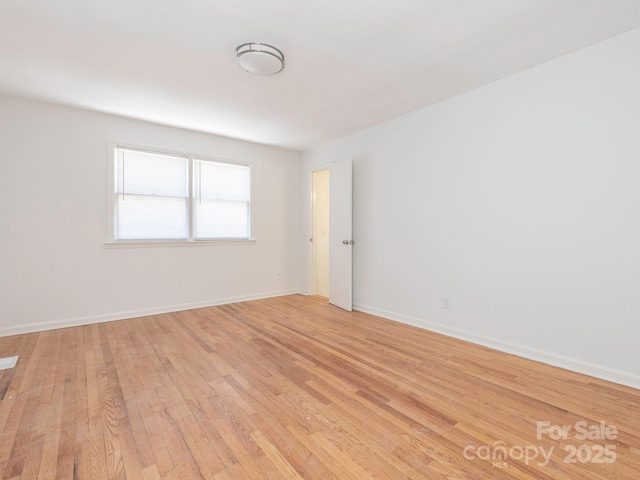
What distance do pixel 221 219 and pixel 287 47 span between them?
3.02 meters

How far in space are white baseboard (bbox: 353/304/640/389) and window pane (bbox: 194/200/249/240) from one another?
2907 millimetres

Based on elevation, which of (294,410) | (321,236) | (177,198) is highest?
(177,198)

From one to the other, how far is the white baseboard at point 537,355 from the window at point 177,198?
308 centimetres

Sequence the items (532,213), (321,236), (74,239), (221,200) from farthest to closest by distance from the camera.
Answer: (321,236), (221,200), (74,239), (532,213)

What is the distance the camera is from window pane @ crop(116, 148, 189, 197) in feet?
13.0

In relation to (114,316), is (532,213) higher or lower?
higher

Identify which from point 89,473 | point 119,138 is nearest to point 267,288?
point 119,138

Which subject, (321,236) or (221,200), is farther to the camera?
(321,236)

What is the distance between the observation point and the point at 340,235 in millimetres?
4598

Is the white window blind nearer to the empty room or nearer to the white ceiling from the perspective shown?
the empty room

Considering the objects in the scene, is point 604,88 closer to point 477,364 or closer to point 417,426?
point 477,364

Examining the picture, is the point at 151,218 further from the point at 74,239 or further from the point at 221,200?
the point at 221,200

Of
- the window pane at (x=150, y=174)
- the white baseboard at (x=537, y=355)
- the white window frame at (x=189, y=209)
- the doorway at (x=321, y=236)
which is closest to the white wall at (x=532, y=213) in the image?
the white baseboard at (x=537, y=355)

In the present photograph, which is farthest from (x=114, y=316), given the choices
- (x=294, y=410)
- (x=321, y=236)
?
(x=321, y=236)
